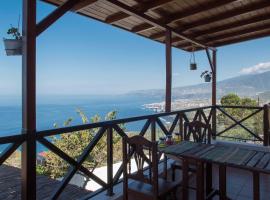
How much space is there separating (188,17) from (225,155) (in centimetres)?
297

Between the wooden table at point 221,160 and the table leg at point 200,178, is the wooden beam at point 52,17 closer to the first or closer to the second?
the wooden table at point 221,160

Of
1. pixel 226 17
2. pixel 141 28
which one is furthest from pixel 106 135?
pixel 226 17

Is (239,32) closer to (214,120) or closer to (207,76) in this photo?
(207,76)

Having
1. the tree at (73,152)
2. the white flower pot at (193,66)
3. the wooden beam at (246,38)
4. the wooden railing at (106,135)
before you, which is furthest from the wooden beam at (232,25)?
the tree at (73,152)

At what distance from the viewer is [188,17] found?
4391 mm

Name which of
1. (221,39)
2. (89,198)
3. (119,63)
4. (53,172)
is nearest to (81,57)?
(119,63)

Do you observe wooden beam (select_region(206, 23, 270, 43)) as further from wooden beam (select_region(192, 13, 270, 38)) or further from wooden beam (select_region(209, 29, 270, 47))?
wooden beam (select_region(192, 13, 270, 38))

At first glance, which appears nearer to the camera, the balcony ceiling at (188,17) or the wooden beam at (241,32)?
the balcony ceiling at (188,17)

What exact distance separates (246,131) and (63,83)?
157 ft

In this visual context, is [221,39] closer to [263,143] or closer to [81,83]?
[263,143]

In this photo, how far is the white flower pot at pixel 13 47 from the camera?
2182mm

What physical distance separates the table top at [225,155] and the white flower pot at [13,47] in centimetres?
175

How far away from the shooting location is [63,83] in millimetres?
49875

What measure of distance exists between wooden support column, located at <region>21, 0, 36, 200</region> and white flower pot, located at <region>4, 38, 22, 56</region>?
0.28ft
